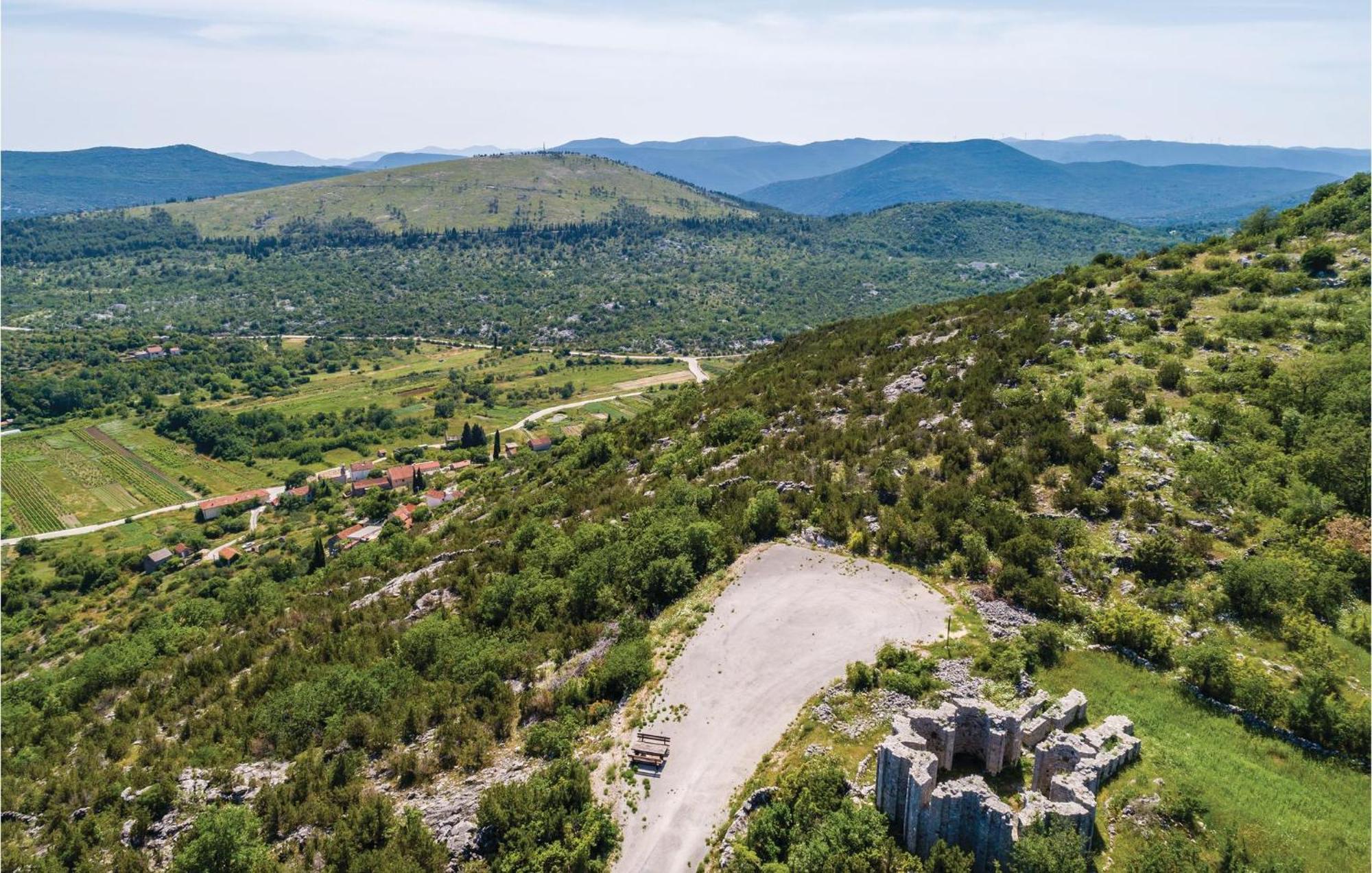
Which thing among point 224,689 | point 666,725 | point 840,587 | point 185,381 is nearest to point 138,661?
point 224,689

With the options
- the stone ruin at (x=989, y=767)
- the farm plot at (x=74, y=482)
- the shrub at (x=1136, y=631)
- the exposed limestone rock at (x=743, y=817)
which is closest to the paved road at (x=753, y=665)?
the exposed limestone rock at (x=743, y=817)

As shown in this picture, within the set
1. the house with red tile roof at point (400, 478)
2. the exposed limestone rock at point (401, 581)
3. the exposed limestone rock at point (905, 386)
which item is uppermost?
the exposed limestone rock at point (905, 386)

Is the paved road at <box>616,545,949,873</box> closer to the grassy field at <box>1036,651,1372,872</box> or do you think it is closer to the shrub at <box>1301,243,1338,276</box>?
the grassy field at <box>1036,651,1372,872</box>

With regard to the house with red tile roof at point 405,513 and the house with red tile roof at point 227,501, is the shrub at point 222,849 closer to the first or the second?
the house with red tile roof at point 405,513

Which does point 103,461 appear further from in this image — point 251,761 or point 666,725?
point 666,725

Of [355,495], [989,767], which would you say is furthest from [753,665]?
[355,495]

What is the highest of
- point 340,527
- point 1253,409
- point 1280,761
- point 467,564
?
point 1253,409
